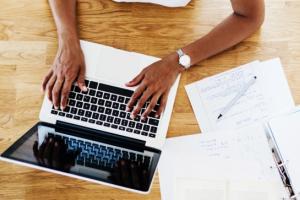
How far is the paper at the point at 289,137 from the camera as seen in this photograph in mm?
1169

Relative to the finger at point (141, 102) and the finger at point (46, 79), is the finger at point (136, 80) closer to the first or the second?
the finger at point (141, 102)

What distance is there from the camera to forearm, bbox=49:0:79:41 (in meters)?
1.23

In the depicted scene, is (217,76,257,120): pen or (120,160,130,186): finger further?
(217,76,257,120): pen

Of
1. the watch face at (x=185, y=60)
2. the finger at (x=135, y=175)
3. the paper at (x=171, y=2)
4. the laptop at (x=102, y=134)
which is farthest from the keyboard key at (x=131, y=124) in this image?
the paper at (x=171, y=2)

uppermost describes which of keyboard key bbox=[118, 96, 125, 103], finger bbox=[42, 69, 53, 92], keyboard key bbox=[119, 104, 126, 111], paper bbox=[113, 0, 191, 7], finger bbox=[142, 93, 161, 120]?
paper bbox=[113, 0, 191, 7]

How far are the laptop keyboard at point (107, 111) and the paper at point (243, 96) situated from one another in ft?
0.42

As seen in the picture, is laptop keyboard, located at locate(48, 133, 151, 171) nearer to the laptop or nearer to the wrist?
the laptop

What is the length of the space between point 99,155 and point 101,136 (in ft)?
0.17

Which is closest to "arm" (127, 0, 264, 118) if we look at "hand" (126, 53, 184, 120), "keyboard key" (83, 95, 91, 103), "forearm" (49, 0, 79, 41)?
"hand" (126, 53, 184, 120)

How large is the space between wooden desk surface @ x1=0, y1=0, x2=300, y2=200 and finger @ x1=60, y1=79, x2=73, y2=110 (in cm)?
8

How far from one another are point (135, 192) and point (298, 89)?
1.64 feet

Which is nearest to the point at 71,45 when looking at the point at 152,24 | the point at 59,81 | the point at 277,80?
the point at 59,81

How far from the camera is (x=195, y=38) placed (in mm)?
1257

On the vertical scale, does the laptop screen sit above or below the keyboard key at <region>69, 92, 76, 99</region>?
below
